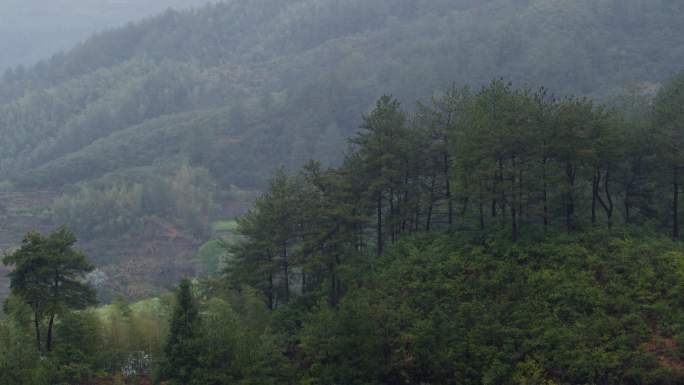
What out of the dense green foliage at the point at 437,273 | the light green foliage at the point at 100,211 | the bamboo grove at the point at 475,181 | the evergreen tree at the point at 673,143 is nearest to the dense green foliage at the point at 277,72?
the light green foliage at the point at 100,211

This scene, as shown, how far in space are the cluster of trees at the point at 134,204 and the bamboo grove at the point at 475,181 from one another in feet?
185

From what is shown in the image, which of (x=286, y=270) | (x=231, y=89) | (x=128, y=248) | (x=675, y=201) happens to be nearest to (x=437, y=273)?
(x=286, y=270)

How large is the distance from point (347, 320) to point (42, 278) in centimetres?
1078

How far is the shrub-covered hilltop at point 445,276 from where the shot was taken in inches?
827

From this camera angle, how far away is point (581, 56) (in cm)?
10031

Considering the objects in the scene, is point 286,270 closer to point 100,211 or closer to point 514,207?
point 514,207

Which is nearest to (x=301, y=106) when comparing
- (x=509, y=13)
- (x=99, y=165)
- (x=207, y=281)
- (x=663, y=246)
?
(x=99, y=165)

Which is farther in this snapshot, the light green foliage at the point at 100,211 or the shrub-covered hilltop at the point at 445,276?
the light green foliage at the point at 100,211

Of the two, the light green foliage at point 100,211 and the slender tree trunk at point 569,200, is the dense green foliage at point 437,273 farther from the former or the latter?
the light green foliage at point 100,211

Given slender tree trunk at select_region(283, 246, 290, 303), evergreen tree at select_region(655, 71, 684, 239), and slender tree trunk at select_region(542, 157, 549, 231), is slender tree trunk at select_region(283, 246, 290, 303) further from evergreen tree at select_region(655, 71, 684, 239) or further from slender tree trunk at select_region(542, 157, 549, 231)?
evergreen tree at select_region(655, 71, 684, 239)

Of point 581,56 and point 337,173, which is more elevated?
point 581,56

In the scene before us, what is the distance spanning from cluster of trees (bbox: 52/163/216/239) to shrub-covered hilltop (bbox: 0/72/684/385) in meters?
53.0

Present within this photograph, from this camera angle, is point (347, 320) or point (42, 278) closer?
point (347, 320)

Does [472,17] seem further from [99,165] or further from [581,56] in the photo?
[99,165]
